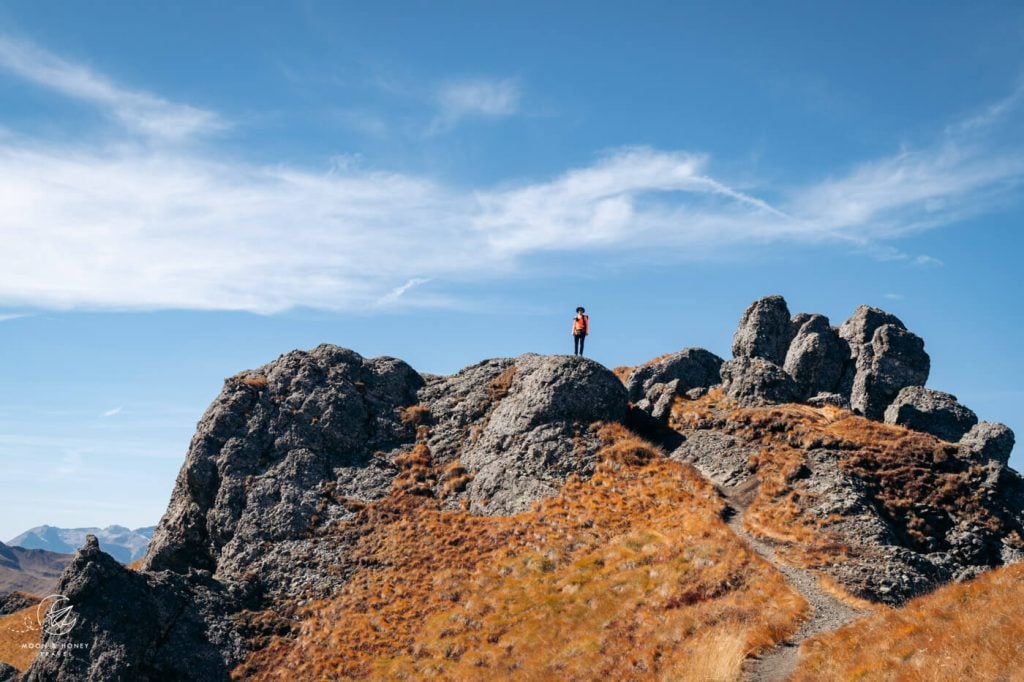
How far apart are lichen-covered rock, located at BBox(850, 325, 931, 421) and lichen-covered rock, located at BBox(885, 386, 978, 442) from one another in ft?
11.9

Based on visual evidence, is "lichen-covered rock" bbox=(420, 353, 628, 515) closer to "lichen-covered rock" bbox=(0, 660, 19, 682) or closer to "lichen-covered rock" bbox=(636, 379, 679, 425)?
"lichen-covered rock" bbox=(636, 379, 679, 425)

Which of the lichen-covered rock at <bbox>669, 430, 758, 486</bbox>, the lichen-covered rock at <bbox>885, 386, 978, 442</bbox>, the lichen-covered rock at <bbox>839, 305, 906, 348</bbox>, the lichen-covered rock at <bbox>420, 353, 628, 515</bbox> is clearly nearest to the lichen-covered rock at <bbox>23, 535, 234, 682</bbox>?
the lichen-covered rock at <bbox>420, 353, 628, 515</bbox>

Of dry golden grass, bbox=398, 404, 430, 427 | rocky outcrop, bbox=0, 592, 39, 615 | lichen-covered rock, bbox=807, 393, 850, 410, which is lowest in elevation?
rocky outcrop, bbox=0, 592, 39, 615

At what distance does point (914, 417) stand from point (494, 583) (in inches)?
1934

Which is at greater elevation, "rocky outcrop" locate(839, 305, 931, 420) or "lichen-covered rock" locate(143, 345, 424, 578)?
"rocky outcrop" locate(839, 305, 931, 420)

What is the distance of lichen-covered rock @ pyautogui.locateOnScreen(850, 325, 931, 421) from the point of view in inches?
3063

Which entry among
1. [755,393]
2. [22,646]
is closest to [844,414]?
[755,393]

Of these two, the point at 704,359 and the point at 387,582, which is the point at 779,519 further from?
the point at 704,359

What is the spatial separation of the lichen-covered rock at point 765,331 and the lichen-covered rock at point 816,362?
6.47 feet

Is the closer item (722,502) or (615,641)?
(615,641)

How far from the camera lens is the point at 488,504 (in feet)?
178

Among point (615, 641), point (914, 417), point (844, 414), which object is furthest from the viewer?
point (914, 417)

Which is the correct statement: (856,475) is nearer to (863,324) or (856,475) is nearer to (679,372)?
(679,372)

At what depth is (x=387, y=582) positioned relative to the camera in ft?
159
